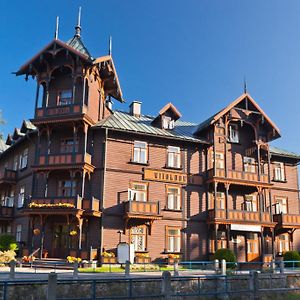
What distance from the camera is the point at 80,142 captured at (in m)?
32.0

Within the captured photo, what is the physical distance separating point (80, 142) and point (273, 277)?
16957mm

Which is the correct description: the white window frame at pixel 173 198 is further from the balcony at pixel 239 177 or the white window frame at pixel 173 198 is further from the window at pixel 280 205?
the window at pixel 280 205

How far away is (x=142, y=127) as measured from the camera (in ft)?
112

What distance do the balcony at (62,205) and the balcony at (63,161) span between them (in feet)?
7.57

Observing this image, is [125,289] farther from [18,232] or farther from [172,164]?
[18,232]

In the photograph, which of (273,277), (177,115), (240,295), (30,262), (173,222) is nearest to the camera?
(240,295)

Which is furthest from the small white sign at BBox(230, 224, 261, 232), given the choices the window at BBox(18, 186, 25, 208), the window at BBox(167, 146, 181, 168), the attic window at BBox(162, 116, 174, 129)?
the window at BBox(18, 186, 25, 208)

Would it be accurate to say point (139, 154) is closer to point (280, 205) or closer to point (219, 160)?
point (219, 160)

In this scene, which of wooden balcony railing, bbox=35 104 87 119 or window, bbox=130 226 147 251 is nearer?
wooden balcony railing, bbox=35 104 87 119

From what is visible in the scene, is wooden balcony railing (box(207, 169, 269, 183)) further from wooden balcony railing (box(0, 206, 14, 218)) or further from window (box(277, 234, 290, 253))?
wooden balcony railing (box(0, 206, 14, 218))

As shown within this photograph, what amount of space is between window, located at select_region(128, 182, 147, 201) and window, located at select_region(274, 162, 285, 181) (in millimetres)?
12853

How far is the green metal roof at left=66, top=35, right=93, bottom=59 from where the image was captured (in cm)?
3307

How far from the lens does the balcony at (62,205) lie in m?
29.2

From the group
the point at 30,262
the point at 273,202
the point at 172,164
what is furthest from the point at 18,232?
the point at 273,202
